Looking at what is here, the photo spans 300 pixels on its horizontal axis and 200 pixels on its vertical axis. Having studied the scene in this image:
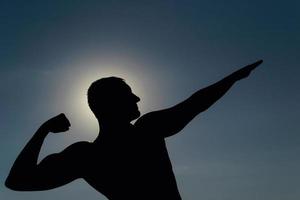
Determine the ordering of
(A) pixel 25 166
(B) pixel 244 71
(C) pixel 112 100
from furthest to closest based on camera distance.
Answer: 1. (B) pixel 244 71
2. (C) pixel 112 100
3. (A) pixel 25 166

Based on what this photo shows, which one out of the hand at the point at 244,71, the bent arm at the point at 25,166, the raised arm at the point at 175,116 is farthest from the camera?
the hand at the point at 244,71

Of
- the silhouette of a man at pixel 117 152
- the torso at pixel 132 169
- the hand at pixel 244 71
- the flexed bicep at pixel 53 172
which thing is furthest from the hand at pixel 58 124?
the hand at pixel 244 71

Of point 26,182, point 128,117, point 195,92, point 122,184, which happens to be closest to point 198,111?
point 195,92

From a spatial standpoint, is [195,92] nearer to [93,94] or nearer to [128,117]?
[128,117]

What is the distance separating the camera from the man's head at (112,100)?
14.2 feet

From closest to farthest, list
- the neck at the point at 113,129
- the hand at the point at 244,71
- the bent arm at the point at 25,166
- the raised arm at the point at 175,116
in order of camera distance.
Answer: the bent arm at the point at 25,166, the raised arm at the point at 175,116, the neck at the point at 113,129, the hand at the point at 244,71

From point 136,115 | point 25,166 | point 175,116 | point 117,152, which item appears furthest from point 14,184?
point 175,116

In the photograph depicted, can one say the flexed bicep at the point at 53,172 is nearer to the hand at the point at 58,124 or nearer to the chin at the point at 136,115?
the hand at the point at 58,124

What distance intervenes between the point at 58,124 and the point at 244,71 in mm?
2133

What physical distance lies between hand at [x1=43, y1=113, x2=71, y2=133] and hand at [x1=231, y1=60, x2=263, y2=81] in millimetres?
1905

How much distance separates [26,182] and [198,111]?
1818mm

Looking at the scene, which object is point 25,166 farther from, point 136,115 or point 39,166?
point 136,115

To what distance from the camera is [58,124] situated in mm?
4078

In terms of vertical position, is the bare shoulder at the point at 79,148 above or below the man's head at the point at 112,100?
below
